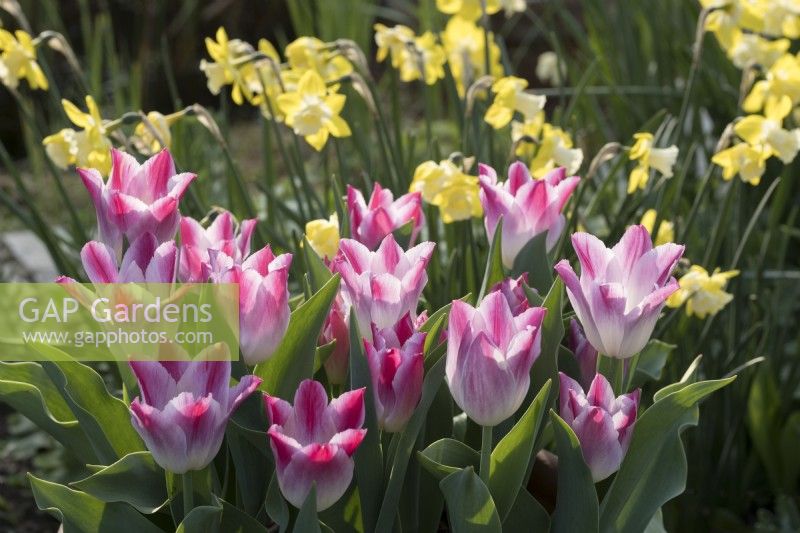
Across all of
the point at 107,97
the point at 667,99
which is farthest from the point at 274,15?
the point at 667,99

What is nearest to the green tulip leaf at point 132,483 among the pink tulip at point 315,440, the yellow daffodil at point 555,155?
the pink tulip at point 315,440

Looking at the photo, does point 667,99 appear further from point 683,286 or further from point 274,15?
point 274,15

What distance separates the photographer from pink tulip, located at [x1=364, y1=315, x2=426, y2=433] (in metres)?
0.81

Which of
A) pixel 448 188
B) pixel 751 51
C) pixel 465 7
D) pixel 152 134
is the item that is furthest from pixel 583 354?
pixel 751 51

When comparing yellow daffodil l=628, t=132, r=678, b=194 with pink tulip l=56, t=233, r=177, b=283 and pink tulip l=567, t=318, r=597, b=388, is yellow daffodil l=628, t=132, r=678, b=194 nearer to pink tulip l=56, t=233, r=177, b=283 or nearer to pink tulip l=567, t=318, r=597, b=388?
pink tulip l=567, t=318, r=597, b=388

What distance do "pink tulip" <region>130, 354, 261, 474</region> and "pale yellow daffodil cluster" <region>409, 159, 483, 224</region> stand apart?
509 millimetres

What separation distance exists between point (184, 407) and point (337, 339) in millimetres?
206

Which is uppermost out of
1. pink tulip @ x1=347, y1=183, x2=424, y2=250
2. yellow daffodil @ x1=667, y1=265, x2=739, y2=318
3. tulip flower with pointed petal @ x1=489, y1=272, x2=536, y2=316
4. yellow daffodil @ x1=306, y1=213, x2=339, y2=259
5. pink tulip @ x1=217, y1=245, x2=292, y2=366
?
pink tulip @ x1=217, y1=245, x2=292, y2=366

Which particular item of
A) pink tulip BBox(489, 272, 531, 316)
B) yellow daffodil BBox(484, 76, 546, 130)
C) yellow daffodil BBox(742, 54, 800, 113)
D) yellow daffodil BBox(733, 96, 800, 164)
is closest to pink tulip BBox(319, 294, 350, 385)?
pink tulip BBox(489, 272, 531, 316)

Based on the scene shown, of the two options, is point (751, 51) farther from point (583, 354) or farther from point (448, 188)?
point (583, 354)

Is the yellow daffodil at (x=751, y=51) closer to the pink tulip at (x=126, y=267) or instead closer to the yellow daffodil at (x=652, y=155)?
the yellow daffodil at (x=652, y=155)

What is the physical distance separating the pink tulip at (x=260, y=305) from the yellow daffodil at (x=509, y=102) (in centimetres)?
63

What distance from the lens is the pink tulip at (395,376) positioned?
0.81 meters

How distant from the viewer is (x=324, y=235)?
112cm
